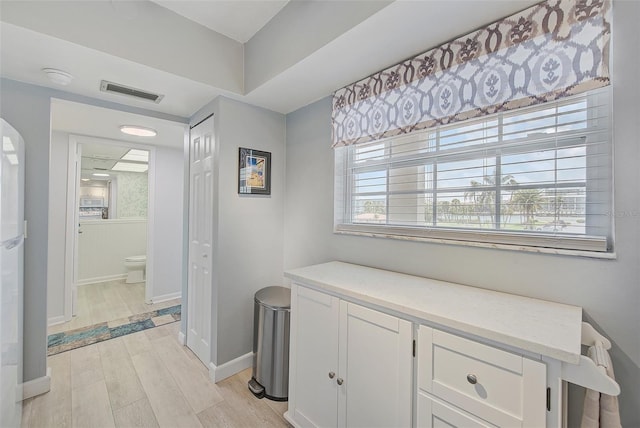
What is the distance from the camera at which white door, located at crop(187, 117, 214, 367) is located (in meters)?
2.24

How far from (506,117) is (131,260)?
5423 millimetres

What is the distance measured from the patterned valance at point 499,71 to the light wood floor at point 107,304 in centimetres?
361

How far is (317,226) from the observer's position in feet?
7.35

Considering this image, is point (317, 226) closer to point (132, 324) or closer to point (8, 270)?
point (8, 270)

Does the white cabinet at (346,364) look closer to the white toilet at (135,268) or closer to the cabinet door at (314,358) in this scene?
the cabinet door at (314,358)

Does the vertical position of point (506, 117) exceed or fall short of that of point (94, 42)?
it falls short

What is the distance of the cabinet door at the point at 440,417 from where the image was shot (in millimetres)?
933

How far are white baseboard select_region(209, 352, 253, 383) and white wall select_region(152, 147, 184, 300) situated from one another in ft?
7.14

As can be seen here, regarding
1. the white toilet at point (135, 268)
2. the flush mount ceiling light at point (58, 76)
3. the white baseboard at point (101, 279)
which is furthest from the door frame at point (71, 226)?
the flush mount ceiling light at point (58, 76)

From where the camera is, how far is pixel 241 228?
2238 mm

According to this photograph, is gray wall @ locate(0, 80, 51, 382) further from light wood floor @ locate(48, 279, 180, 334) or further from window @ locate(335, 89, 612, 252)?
window @ locate(335, 89, 612, 252)

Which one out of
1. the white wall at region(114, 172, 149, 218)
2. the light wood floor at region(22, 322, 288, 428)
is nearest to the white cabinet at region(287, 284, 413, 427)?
the light wood floor at region(22, 322, 288, 428)

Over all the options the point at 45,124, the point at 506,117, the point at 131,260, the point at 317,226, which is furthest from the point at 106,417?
the point at 131,260

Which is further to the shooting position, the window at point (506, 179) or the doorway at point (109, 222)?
the doorway at point (109, 222)
